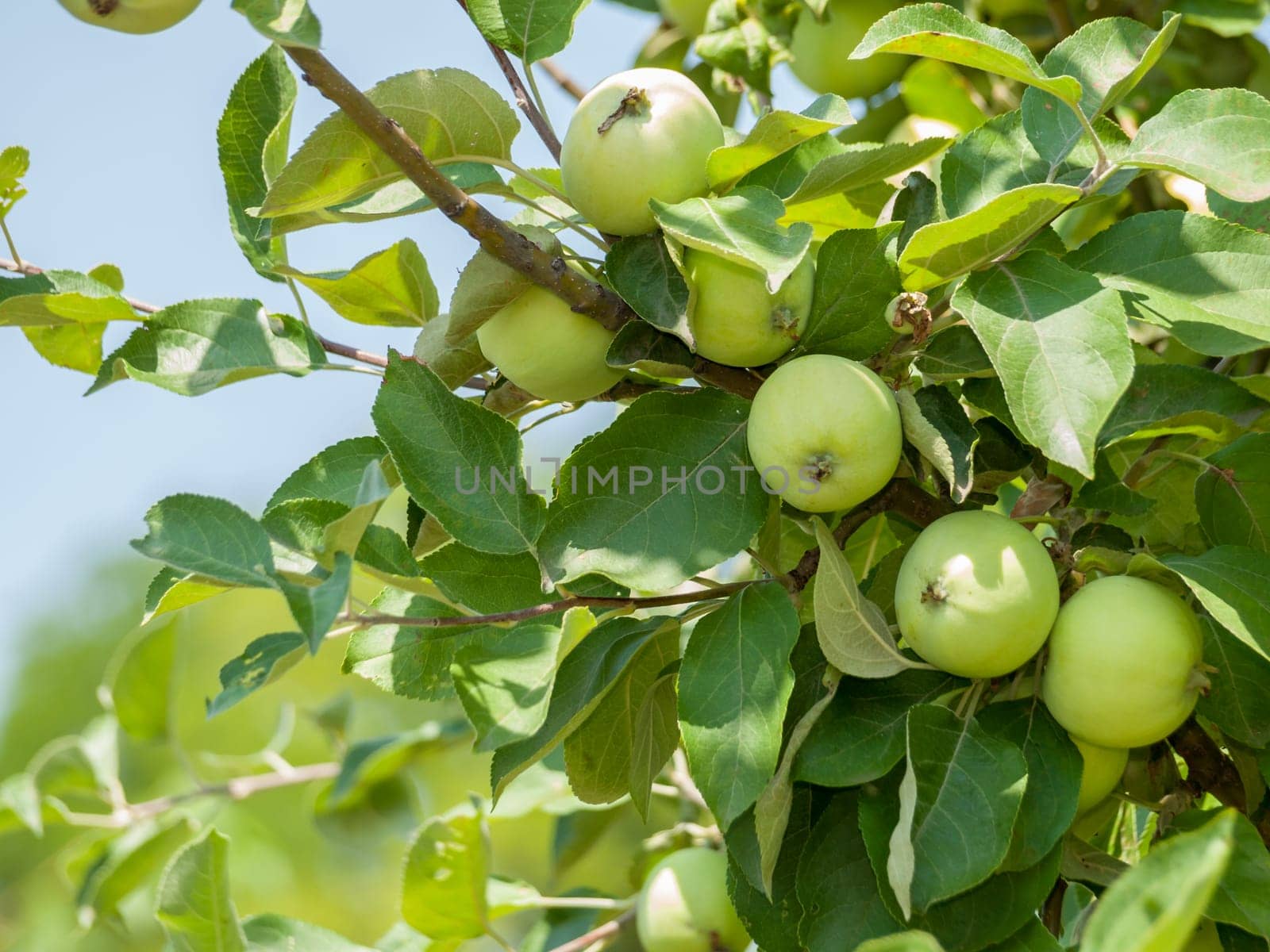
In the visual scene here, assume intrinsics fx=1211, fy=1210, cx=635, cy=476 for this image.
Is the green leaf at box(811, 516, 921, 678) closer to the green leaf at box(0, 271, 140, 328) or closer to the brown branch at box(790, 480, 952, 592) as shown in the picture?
the brown branch at box(790, 480, 952, 592)

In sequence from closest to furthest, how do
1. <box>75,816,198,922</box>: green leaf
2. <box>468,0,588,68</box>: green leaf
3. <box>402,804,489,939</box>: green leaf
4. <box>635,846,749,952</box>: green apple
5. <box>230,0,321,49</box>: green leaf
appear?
<box>230,0,321,49</box>: green leaf, <box>468,0,588,68</box>: green leaf, <box>402,804,489,939</box>: green leaf, <box>635,846,749,952</box>: green apple, <box>75,816,198,922</box>: green leaf

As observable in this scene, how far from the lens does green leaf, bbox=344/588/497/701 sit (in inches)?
35.7

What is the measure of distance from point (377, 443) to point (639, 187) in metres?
0.29

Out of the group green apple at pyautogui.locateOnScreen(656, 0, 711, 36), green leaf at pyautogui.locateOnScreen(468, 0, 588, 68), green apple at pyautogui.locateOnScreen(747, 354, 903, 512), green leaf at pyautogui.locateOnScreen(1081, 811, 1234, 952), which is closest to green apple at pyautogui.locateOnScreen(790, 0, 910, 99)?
green apple at pyautogui.locateOnScreen(656, 0, 711, 36)

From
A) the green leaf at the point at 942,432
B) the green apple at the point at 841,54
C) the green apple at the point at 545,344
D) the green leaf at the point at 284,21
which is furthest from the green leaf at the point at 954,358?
the green apple at the point at 841,54

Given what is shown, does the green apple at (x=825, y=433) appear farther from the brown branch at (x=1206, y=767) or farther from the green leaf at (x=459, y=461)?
the brown branch at (x=1206, y=767)

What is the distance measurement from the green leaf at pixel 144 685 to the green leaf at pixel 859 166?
1134 millimetres

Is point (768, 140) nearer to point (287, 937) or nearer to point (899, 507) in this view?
point (899, 507)

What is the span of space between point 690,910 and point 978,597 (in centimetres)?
75

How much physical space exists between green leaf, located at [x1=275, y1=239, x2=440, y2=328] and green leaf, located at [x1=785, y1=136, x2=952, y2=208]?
1.06ft

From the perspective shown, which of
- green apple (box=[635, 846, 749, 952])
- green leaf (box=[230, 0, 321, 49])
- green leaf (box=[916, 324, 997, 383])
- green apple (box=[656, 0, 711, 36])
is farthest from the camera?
green apple (box=[656, 0, 711, 36])

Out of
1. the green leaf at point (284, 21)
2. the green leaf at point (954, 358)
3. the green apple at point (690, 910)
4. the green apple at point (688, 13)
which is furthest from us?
the green apple at point (688, 13)

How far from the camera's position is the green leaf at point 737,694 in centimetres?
75

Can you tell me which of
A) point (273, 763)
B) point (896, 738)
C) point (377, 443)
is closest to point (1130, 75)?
point (896, 738)
